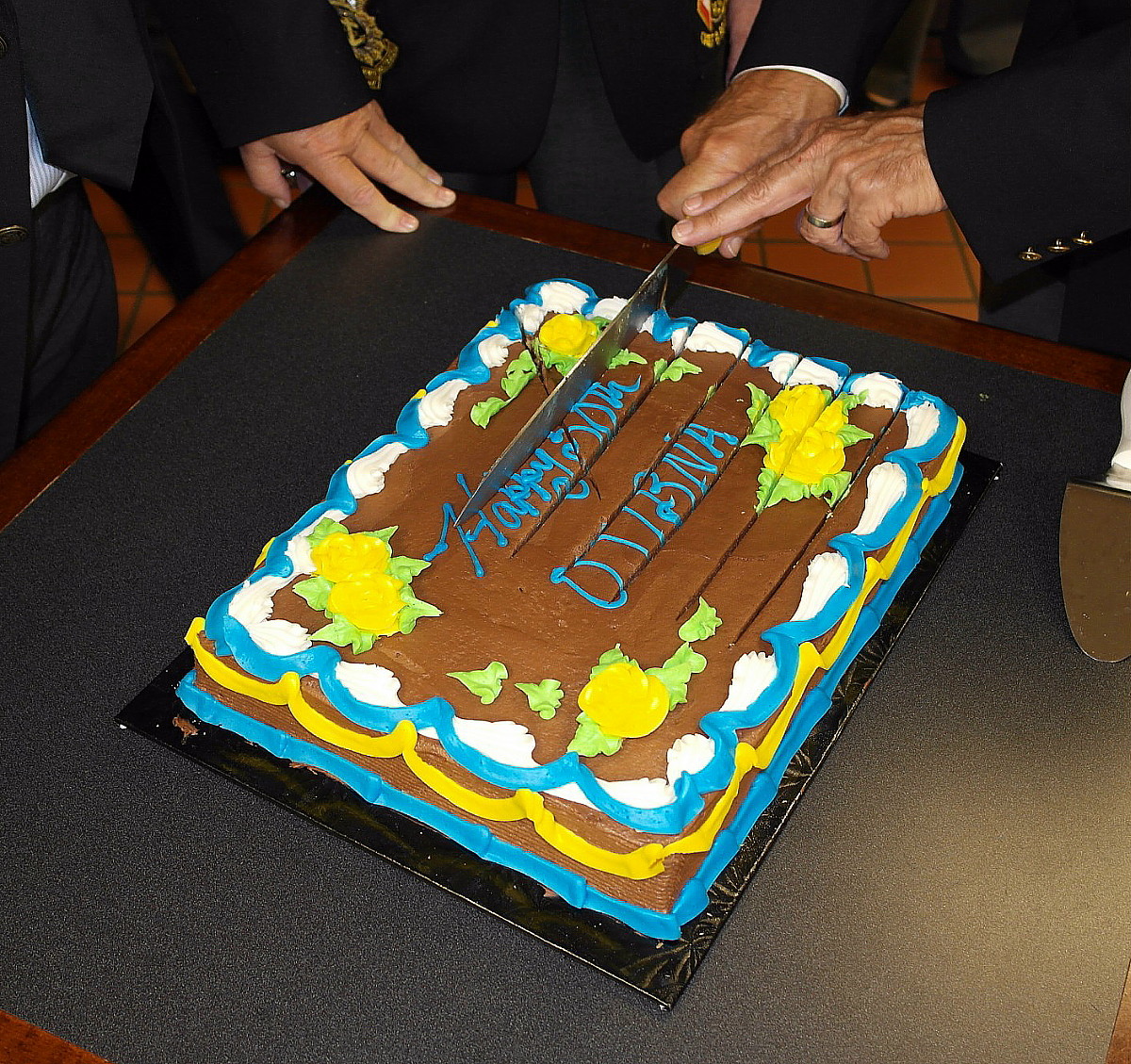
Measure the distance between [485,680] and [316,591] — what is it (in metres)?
0.21

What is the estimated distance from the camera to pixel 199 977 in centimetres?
101

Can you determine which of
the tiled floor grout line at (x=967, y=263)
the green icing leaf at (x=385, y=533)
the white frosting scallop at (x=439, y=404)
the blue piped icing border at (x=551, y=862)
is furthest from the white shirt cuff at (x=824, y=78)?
the tiled floor grout line at (x=967, y=263)

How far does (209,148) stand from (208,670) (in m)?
1.21

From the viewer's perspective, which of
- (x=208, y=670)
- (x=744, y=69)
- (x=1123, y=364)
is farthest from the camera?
(x=744, y=69)

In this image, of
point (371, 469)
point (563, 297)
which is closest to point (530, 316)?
point (563, 297)

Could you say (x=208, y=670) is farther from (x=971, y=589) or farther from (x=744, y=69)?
(x=744, y=69)

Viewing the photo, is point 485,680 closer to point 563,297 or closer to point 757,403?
point 757,403

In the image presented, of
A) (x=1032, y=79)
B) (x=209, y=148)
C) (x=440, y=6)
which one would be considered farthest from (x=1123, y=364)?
(x=209, y=148)

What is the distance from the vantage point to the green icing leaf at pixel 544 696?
3.43ft

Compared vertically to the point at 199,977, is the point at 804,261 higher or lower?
lower

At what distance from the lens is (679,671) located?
1061 millimetres

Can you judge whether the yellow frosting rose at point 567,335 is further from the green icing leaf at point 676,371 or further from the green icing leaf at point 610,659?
the green icing leaf at point 610,659

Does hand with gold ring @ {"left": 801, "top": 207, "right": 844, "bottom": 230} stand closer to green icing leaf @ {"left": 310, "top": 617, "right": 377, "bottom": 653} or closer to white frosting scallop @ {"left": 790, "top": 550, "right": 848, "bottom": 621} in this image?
white frosting scallop @ {"left": 790, "top": 550, "right": 848, "bottom": 621}

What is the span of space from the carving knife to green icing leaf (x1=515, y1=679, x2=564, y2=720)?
0.58 meters
